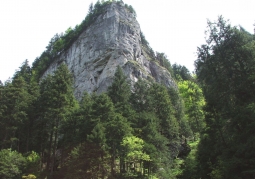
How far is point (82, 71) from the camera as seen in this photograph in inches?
2253

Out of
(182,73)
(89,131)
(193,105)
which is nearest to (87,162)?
(89,131)

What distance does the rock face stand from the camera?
51688 mm

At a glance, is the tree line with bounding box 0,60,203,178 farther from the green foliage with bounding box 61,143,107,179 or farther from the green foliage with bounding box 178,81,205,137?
the green foliage with bounding box 178,81,205,137

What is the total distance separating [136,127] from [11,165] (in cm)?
1416

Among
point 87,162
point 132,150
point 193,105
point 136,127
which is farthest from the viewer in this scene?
point 193,105

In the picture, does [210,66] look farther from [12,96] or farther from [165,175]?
[12,96]

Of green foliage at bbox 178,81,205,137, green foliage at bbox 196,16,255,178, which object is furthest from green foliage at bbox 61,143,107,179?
green foliage at bbox 178,81,205,137

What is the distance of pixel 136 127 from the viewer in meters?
28.4

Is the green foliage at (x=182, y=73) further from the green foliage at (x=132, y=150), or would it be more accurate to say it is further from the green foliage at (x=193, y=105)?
the green foliage at (x=132, y=150)

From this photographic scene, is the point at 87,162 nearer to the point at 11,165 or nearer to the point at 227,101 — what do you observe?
the point at 11,165

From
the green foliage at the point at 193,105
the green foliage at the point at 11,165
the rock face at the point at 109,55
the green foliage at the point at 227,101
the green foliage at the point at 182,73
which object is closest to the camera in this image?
the green foliage at the point at 227,101

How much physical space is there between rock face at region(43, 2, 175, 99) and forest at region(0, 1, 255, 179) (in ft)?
57.9

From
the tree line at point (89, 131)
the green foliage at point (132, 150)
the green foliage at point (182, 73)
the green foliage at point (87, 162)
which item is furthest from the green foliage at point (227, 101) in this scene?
the green foliage at point (182, 73)

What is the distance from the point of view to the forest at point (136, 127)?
21891 millimetres
